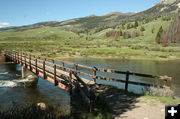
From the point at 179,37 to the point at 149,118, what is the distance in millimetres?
70468

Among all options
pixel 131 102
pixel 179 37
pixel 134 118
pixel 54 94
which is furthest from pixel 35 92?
pixel 179 37

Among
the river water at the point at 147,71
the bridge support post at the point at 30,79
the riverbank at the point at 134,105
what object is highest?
the riverbank at the point at 134,105

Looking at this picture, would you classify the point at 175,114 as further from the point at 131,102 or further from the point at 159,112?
the point at 131,102

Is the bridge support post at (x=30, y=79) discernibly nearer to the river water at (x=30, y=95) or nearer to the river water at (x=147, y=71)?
the river water at (x=30, y=95)

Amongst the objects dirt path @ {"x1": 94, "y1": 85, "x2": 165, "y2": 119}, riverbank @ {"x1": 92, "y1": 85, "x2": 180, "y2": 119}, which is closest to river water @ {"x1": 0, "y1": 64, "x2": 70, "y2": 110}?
riverbank @ {"x1": 92, "y1": 85, "x2": 180, "y2": 119}

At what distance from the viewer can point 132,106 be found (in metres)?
Answer: 8.53

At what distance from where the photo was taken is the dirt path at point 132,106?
7384mm

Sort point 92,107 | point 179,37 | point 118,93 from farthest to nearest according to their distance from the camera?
point 179,37 < point 118,93 < point 92,107

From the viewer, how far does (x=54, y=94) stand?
15.1 metres

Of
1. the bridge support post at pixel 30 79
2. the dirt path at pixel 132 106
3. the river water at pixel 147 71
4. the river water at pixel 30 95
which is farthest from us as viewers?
the bridge support post at pixel 30 79

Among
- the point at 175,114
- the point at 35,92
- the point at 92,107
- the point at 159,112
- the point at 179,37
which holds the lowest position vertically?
the point at 35,92

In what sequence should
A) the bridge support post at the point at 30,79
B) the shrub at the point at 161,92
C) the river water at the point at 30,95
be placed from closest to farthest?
the shrub at the point at 161,92
the river water at the point at 30,95
the bridge support post at the point at 30,79

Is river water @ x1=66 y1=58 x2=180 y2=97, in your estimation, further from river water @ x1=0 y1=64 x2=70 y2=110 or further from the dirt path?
river water @ x1=0 y1=64 x2=70 y2=110

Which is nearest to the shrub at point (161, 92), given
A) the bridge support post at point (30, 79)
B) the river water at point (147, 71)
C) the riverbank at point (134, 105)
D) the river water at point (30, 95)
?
the riverbank at point (134, 105)
